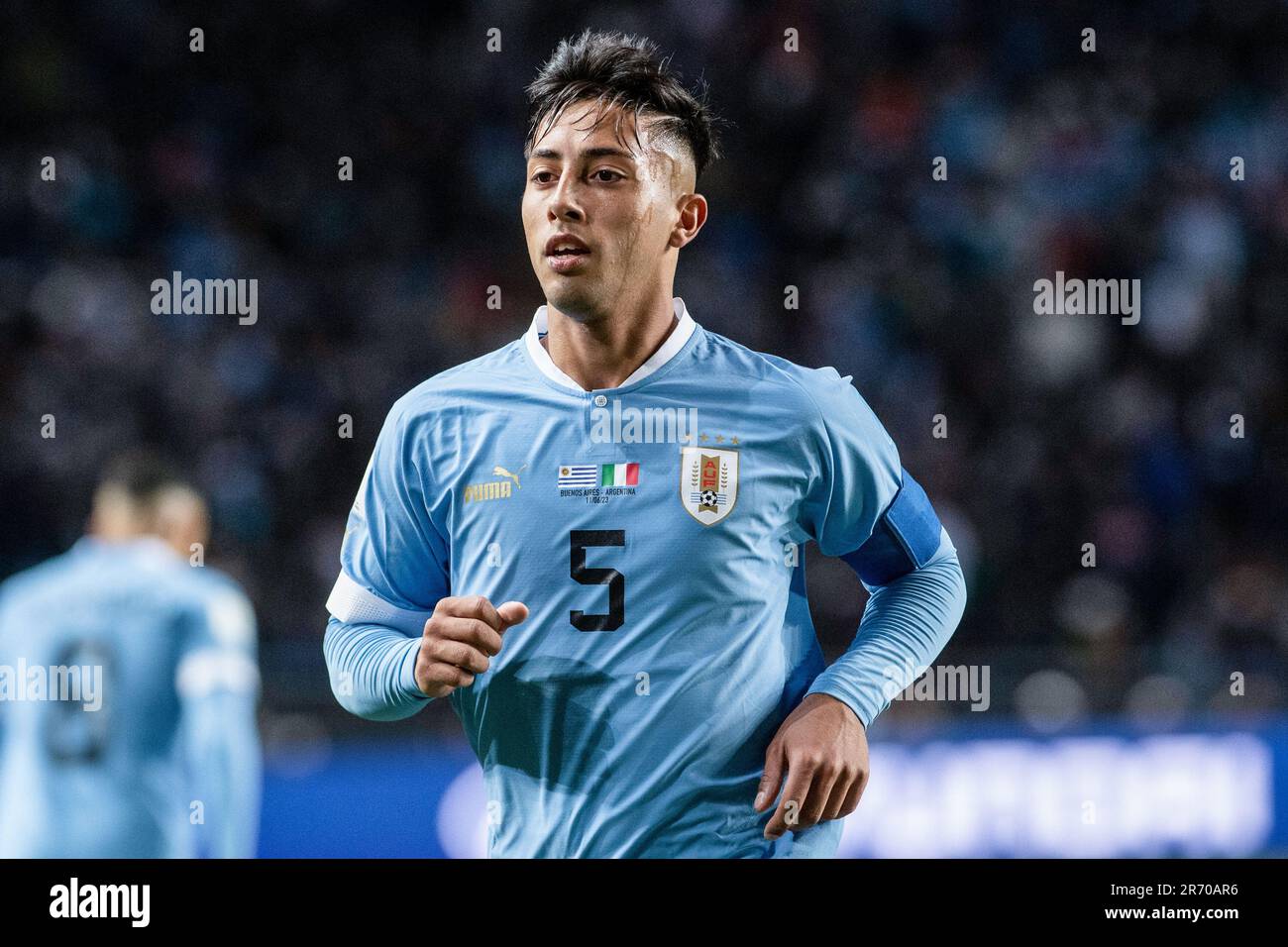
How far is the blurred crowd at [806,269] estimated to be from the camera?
4.36 m

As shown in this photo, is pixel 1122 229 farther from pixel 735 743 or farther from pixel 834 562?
pixel 735 743

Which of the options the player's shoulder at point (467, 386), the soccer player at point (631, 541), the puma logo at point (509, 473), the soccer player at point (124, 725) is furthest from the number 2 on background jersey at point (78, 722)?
the puma logo at point (509, 473)

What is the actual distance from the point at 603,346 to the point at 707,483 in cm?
32

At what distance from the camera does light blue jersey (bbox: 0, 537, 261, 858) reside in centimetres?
358

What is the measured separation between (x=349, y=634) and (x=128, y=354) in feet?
8.37

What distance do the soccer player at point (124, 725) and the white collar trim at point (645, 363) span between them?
1.64m

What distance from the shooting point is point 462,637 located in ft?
6.81

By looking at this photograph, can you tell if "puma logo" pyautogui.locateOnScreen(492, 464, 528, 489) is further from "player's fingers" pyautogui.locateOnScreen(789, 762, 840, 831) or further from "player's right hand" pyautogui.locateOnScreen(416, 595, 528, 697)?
"player's fingers" pyautogui.locateOnScreen(789, 762, 840, 831)

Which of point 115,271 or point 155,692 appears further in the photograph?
point 115,271

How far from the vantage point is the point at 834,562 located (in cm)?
410

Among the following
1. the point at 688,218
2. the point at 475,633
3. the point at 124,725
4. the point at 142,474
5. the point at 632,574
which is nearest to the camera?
the point at 475,633

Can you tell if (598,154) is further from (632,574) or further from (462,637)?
(462,637)

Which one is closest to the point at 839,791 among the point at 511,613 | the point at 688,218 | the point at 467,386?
the point at 511,613

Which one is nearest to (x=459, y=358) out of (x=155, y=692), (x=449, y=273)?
(x=449, y=273)
